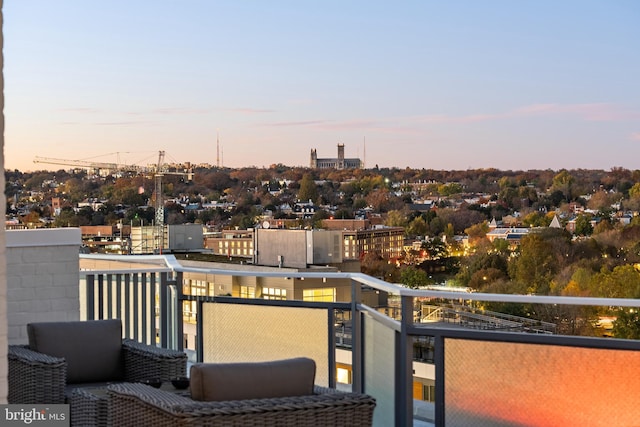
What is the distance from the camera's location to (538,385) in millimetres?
3535

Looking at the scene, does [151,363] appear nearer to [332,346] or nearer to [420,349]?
[332,346]

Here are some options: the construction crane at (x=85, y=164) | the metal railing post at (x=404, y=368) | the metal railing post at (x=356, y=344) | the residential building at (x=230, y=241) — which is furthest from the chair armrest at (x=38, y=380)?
the residential building at (x=230, y=241)

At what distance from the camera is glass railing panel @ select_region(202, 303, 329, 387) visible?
450cm

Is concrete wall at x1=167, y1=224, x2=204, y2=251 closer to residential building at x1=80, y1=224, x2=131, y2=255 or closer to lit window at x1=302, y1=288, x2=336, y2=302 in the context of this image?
residential building at x1=80, y1=224, x2=131, y2=255

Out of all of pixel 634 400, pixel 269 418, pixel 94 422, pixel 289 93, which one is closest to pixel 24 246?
pixel 94 422

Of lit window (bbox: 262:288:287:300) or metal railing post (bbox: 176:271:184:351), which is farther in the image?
metal railing post (bbox: 176:271:184:351)

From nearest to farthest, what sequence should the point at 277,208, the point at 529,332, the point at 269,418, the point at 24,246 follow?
1. the point at 269,418
2. the point at 529,332
3. the point at 24,246
4. the point at 277,208

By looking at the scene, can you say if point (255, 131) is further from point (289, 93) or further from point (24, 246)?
point (24, 246)

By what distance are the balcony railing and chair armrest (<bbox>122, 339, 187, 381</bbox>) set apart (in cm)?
63

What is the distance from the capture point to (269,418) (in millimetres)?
2852

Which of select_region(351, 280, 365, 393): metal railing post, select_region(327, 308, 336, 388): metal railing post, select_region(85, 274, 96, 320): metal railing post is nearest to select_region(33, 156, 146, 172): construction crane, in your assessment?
select_region(85, 274, 96, 320): metal railing post

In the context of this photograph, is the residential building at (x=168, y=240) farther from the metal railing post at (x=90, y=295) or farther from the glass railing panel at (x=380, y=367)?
the glass railing panel at (x=380, y=367)

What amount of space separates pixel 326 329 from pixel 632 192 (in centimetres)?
5993

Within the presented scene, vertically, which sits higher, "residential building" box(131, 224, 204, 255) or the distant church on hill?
the distant church on hill
